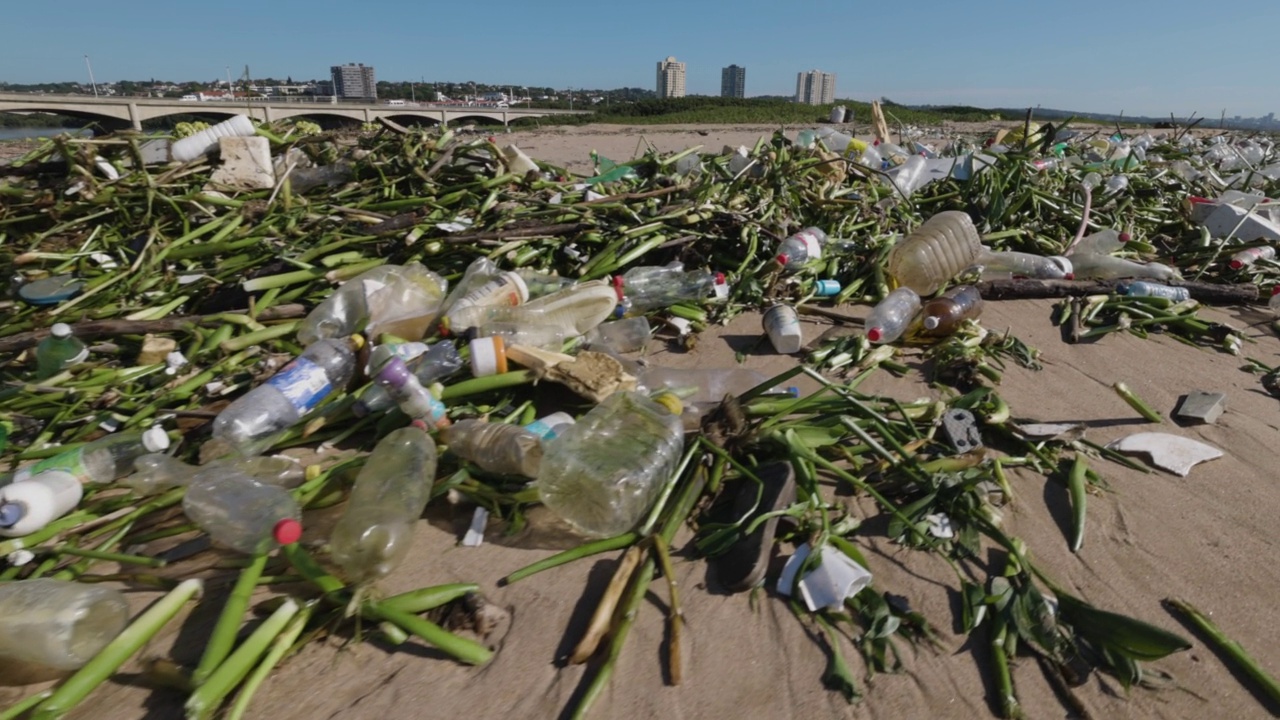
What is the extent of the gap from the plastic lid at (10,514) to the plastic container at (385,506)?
73 centimetres

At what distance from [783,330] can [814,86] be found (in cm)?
4063

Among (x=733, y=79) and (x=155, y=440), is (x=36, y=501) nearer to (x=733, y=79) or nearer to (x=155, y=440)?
(x=155, y=440)

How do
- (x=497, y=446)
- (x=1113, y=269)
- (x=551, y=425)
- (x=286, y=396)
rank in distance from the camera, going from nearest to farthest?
(x=497, y=446), (x=551, y=425), (x=286, y=396), (x=1113, y=269)

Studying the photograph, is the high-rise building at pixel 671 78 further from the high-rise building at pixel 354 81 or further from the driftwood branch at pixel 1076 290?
the driftwood branch at pixel 1076 290

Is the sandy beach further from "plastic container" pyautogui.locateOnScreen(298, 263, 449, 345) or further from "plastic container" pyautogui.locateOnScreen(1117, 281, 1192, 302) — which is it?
"plastic container" pyautogui.locateOnScreen(1117, 281, 1192, 302)

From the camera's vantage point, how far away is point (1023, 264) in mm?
3574

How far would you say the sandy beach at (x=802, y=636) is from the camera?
125 centimetres

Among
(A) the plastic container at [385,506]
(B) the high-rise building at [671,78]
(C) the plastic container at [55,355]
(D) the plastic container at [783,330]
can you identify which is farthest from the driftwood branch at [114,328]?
(B) the high-rise building at [671,78]

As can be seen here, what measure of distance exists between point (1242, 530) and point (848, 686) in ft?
4.24

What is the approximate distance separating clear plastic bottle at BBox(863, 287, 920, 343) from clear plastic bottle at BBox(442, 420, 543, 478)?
1528 mm

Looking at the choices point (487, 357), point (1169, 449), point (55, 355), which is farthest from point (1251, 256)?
point (55, 355)

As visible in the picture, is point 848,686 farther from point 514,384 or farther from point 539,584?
point 514,384

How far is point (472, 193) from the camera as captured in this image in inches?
133

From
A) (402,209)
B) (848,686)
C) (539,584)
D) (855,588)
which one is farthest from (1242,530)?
(402,209)
